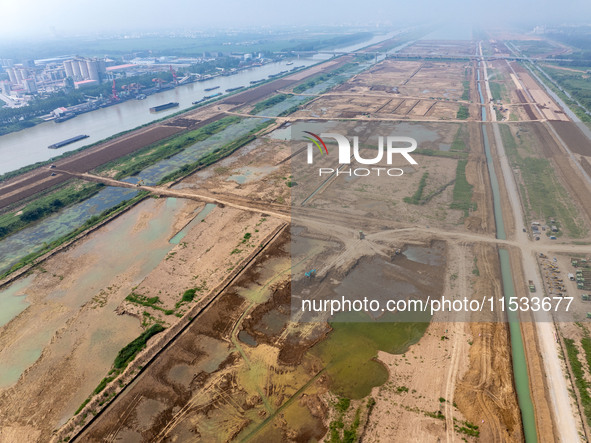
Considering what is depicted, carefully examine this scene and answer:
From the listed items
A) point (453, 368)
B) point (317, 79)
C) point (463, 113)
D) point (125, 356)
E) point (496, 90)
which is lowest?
point (453, 368)

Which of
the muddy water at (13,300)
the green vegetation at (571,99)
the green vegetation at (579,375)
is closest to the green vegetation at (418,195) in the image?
the green vegetation at (579,375)

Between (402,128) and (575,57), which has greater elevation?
(575,57)

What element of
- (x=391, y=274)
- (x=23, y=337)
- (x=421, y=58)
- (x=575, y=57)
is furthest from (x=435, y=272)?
(x=575, y=57)

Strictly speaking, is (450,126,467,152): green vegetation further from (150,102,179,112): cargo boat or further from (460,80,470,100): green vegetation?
(150,102,179,112): cargo boat

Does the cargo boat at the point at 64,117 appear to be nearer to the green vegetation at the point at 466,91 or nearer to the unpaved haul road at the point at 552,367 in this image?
the unpaved haul road at the point at 552,367

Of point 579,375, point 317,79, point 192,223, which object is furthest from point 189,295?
point 317,79

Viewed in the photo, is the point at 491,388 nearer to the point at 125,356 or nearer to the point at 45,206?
the point at 125,356

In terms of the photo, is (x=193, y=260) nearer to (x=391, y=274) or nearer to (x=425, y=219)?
(x=391, y=274)
